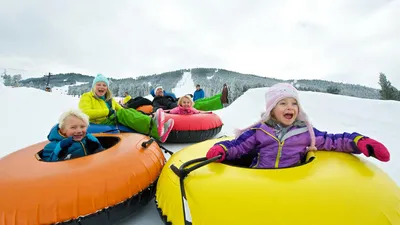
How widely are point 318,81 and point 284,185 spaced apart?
46236 millimetres

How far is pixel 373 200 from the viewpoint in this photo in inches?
46.5

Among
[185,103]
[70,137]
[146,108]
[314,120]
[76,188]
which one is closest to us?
[76,188]

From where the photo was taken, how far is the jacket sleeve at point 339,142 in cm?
177

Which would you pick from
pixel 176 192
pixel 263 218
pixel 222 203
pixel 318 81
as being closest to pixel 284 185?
pixel 263 218

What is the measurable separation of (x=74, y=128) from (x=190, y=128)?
2.35 meters

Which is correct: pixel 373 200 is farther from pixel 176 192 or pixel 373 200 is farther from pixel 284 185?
pixel 176 192

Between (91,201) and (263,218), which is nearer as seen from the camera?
(263,218)

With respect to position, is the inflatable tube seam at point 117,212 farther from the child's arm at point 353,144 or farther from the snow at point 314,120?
the child's arm at point 353,144

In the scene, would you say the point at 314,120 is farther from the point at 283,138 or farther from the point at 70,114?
the point at 70,114

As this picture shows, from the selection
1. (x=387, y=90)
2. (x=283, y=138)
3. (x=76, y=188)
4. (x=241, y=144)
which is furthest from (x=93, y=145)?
(x=387, y=90)

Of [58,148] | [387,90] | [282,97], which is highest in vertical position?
[387,90]

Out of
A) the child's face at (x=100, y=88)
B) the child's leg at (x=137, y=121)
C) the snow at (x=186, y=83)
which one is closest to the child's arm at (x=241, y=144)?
the child's leg at (x=137, y=121)

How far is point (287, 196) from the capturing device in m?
1.17

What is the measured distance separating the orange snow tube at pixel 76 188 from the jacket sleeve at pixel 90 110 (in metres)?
1.44
